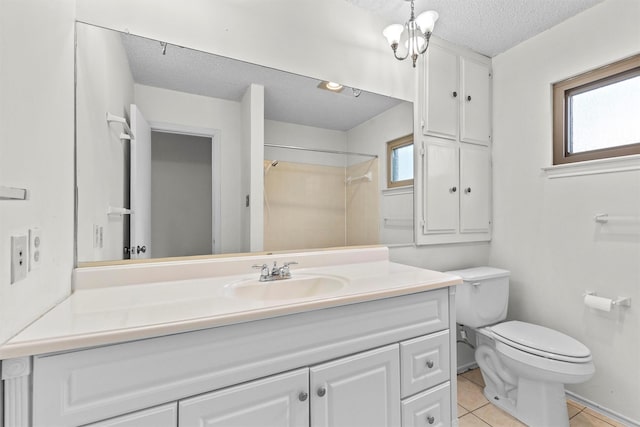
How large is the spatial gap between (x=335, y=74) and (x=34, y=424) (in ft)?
5.61

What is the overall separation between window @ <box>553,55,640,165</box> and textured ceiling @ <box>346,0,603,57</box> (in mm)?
388

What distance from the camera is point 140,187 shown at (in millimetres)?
1201

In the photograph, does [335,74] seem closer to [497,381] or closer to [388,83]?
[388,83]

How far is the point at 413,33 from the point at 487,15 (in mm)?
485

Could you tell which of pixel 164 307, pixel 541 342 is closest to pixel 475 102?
pixel 541 342

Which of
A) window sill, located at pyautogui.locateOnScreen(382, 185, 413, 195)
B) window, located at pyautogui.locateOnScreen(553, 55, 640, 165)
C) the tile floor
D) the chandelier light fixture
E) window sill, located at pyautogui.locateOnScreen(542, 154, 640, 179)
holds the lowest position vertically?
the tile floor

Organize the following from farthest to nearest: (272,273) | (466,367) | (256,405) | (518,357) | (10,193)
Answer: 1. (466,367)
2. (518,357)
3. (272,273)
4. (256,405)
5. (10,193)

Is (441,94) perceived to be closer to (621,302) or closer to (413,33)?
A: (413,33)

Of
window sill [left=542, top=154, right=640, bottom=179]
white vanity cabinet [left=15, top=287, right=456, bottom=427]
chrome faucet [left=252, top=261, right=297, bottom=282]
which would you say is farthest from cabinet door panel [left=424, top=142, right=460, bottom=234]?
chrome faucet [left=252, top=261, right=297, bottom=282]

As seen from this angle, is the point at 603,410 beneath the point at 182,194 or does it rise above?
beneath

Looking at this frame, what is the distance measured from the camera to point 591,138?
5.60 feet

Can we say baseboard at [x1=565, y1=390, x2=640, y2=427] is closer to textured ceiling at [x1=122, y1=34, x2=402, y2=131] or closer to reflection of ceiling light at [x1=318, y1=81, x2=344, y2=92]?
textured ceiling at [x1=122, y1=34, x2=402, y2=131]

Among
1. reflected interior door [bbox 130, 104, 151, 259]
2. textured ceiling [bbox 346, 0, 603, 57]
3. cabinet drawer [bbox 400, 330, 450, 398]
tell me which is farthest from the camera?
textured ceiling [bbox 346, 0, 603, 57]

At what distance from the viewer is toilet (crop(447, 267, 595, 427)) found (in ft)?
4.53
